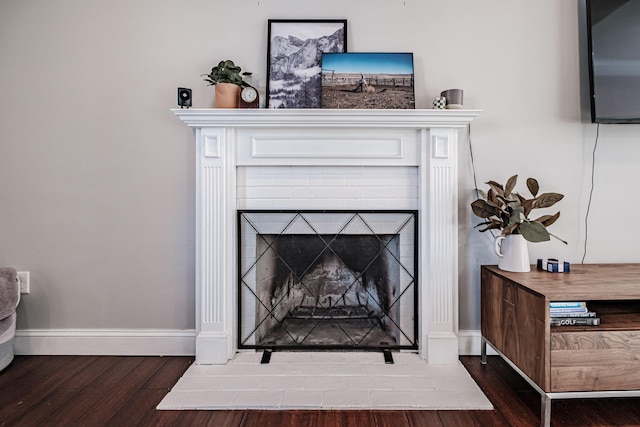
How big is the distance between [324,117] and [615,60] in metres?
1.50

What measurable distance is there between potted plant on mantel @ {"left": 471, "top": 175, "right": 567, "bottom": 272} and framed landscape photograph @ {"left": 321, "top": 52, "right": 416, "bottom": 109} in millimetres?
626

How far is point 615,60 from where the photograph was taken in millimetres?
1833

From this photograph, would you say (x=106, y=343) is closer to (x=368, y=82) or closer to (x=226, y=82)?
(x=226, y=82)

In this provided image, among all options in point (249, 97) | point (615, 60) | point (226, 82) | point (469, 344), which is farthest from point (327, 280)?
point (615, 60)

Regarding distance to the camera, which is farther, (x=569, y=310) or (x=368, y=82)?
(x=368, y=82)

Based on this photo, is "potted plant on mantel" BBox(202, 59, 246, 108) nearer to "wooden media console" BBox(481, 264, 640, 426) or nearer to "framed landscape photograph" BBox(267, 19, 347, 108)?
"framed landscape photograph" BBox(267, 19, 347, 108)

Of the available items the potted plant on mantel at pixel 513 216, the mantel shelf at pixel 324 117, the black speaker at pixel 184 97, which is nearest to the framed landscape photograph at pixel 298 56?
the mantel shelf at pixel 324 117

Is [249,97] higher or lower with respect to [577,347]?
higher

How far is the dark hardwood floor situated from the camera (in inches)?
55.7

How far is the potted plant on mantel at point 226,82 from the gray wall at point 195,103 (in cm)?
14

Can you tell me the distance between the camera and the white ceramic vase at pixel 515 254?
67.2 inches

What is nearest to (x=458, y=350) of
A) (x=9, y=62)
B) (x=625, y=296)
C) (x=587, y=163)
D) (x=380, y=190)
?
(x=625, y=296)

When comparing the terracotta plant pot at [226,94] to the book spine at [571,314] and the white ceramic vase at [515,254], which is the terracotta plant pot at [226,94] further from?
the book spine at [571,314]

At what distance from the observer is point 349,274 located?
2.02 metres
